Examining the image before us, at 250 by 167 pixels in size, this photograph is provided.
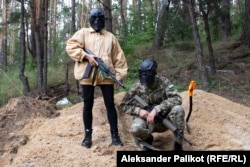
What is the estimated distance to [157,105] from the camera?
4.68 metres

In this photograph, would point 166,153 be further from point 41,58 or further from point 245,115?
point 41,58

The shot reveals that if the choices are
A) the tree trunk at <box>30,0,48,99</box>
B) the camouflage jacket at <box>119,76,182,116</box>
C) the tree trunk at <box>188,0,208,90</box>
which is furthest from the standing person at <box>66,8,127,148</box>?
the tree trunk at <box>30,0,48,99</box>

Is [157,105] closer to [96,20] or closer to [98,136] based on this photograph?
[98,136]

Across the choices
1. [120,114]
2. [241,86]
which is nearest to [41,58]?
[120,114]

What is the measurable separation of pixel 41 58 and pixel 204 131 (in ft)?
16.7

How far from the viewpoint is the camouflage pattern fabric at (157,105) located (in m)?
4.59

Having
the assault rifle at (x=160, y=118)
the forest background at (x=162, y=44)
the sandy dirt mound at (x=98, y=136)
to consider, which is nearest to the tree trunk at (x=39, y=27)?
the forest background at (x=162, y=44)

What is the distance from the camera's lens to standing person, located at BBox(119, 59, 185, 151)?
457 centimetres

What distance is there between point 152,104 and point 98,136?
88 cm

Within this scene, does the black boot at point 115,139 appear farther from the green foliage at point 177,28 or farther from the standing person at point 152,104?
A: the green foliage at point 177,28

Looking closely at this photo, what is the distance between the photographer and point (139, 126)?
4609 mm

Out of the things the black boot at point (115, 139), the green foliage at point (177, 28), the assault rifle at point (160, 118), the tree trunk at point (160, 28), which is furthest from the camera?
the tree trunk at point (160, 28)

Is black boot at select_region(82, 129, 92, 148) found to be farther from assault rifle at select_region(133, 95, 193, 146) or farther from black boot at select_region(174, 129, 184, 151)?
black boot at select_region(174, 129, 184, 151)

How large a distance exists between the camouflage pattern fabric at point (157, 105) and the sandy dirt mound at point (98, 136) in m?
0.36
